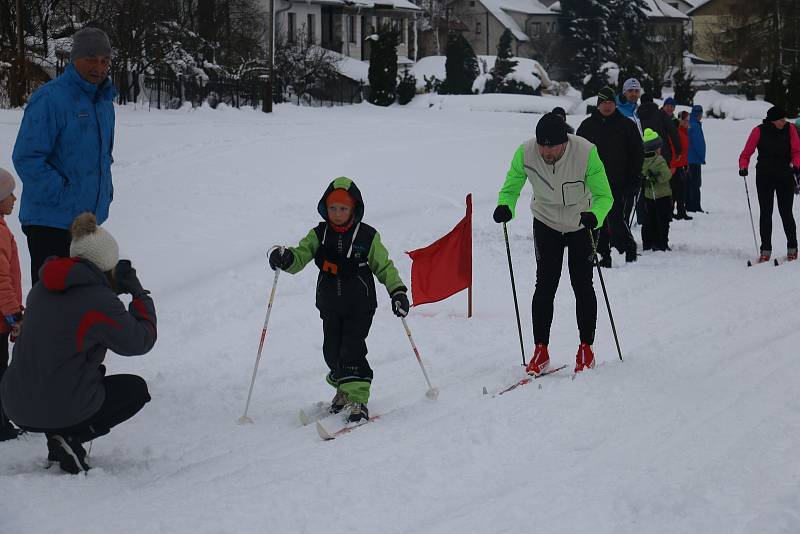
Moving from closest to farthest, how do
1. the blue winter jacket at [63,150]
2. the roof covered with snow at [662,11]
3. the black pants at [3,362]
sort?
the black pants at [3,362] < the blue winter jacket at [63,150] < the roof covered with snow at [662,11]

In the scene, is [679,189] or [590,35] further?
[590,35]

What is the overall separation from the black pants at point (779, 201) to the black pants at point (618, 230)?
1.51 m

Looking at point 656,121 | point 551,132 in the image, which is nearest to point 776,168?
point 656,121

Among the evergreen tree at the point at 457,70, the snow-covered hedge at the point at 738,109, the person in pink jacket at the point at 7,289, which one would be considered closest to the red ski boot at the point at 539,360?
the person in pink jacket at the point at 7,289

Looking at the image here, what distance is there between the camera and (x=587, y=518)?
4.13 metres

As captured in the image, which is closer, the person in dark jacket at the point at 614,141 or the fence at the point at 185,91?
the person in dark jacket at the point at 614,141

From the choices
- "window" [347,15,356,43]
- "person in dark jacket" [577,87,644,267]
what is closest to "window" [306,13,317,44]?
"window" [347,15,356,43]

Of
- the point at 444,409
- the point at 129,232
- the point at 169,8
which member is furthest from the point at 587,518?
the point at 169,8

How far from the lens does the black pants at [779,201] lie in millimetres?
11188

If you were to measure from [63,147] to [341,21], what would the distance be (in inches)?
2182

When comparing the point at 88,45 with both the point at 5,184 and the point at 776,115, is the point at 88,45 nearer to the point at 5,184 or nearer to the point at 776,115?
the point at 5,184

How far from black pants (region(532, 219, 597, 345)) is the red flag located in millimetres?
1968

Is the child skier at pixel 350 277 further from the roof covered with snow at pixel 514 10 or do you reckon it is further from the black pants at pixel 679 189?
the roof covered with snow at pixel 514 10

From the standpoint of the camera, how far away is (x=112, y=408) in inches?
194
